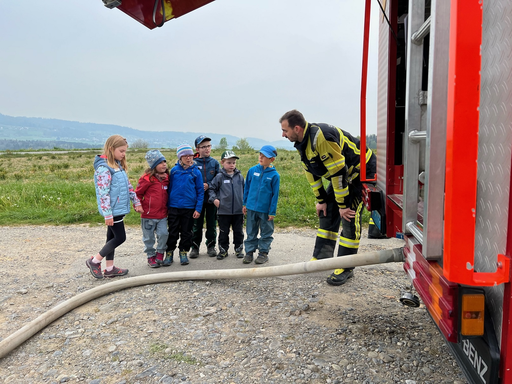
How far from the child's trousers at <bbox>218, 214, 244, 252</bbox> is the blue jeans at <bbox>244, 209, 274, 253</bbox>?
215 mm

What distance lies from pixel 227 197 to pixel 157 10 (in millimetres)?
2479

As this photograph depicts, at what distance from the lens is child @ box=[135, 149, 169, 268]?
4.80 metres

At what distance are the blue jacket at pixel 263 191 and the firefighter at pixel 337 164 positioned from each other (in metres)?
0.66

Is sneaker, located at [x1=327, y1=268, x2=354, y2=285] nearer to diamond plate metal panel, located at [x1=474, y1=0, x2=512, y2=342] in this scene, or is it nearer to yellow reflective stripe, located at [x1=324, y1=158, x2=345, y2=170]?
yellow reflective stripe, located at [x1=324, y1=158, x2=345, y2=170]

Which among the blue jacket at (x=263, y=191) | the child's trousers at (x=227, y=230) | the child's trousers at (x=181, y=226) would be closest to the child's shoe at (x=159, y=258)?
the child's trousers at (x=181, y=226)

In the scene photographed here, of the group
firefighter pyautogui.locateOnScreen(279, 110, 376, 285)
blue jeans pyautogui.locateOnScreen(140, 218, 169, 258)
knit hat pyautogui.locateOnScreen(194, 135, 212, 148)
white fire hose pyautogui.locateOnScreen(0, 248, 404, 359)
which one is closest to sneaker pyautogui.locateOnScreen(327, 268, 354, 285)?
firefighter pyautogui.locateOnScreen(279, 110, 376, 285)

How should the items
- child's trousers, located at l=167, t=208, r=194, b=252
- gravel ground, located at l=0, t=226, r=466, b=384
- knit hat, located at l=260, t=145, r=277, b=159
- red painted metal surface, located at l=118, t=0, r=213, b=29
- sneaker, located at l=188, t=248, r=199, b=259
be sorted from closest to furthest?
gravel ground, located at l=0, t=226, r=466, b=384, red painted metal surface, located at l=118, t=0, r=213, b=29, child's trousers, located at l=167, t=208, r=194, b=252, knit hat, located at l=260, t=145, r=277, b=159, sneaker, located at l=188, t=248, r=199, b=259

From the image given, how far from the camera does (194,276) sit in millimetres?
4051

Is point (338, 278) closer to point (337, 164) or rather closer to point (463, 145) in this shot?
point (337, 164)

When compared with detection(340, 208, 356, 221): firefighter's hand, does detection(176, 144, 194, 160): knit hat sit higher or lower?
higher

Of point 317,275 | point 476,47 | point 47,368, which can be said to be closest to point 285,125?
point 317,275

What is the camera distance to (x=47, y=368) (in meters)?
2.75

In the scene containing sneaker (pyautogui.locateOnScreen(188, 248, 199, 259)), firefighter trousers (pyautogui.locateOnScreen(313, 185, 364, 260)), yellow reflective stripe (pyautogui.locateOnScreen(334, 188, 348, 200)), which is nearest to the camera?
yellow reflective stripe (pyautogui.locateOnScreen(334, 188, 348, 200))

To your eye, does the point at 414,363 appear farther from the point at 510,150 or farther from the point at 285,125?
the point at 285,125
